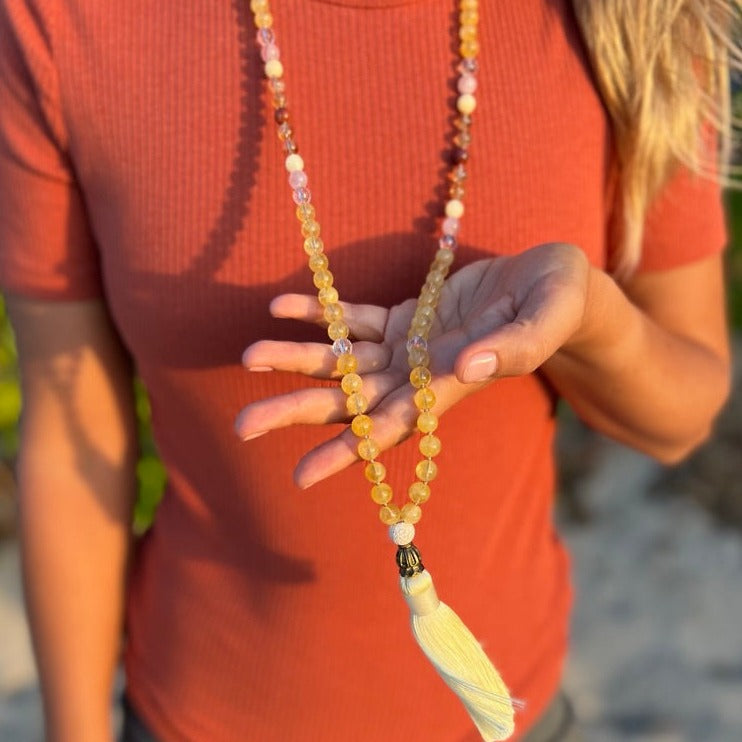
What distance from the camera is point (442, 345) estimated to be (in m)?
0.87

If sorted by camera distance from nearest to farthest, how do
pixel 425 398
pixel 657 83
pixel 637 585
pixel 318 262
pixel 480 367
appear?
pixel 480 367
pixel 425 398
pixel 318 262
pixel 657 83
pixel 637 585

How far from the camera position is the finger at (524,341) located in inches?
28.8

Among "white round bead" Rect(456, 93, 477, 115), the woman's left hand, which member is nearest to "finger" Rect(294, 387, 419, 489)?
the woman's left hand

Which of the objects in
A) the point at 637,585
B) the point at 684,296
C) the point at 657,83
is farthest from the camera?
the point at 637,585

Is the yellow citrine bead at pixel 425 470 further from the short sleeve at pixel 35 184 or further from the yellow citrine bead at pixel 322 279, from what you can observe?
the short sleeve at pixel 35 184

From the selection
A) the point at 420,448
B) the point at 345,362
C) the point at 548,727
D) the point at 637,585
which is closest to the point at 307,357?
the point at 345,362

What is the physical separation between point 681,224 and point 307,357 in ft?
1.81

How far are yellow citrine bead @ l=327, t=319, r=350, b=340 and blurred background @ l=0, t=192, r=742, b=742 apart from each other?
6.45ft

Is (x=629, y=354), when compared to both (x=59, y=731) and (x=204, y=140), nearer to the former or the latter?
(x=204, y=140)

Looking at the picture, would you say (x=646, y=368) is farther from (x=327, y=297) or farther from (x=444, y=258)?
(x=327, y=297)

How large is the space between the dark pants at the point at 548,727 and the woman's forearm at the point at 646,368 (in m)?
0.38

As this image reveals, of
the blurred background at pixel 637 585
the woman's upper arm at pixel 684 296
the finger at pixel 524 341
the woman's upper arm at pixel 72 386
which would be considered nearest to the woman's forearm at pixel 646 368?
the woman's upper arm at pixel 684 296

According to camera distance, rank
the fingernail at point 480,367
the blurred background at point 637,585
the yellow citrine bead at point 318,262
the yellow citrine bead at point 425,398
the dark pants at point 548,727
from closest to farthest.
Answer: the fingernail at point 480,367 < the yellow citrine bead at point 425,398 < the yellow citrine bead at point 318,262 < the dark pants at point 548,727 < the blurred background at point 637,585

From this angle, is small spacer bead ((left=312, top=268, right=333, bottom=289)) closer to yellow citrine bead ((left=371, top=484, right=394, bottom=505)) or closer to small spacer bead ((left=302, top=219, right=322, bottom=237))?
small spacer bead ((left=302, top=219, right=322, bottom=237))
